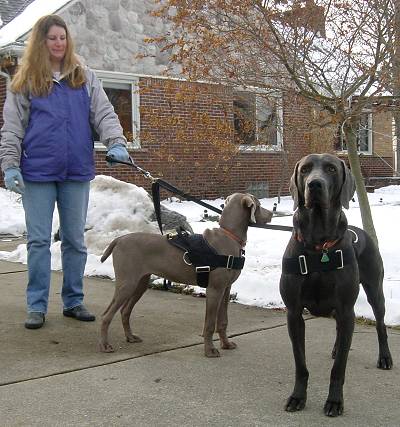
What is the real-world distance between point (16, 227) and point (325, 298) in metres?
8.59

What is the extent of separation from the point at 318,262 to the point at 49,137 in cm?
252

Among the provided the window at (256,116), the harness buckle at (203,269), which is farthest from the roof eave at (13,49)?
the harness buckle at (203,269)

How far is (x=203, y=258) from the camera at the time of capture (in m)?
4.43

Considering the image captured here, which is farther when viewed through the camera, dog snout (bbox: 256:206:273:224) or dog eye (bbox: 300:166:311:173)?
dog snout (bbox: 256:206:273:224)

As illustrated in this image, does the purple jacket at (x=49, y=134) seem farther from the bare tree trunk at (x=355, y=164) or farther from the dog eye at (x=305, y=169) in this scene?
the bare tree trunk at (x=355, y=164)

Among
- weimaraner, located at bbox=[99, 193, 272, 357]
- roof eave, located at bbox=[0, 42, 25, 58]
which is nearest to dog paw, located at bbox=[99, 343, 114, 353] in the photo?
weimaraner, located at bbox=[99, 193, 272, 357]

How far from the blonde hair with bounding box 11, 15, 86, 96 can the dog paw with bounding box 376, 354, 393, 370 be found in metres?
3.04

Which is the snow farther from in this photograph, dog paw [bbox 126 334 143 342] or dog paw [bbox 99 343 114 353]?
dog paw [bbox 99 343 114 353]

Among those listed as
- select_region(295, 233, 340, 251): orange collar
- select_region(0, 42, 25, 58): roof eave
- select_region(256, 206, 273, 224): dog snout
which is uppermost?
select_region(0, 42, 25, 58): roof eave

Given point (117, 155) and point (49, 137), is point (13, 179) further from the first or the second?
point (117, 155)

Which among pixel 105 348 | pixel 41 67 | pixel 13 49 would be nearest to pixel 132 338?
pixel 105 348

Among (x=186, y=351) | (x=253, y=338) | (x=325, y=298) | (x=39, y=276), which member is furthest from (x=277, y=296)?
(x=325, y=298)

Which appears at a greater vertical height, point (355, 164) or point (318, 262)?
point (355, 164)

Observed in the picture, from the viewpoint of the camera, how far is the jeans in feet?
16.7
